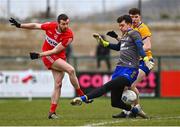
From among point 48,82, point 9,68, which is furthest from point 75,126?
point 9,68

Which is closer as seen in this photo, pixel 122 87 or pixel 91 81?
pixel 122 87

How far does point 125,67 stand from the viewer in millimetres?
11984

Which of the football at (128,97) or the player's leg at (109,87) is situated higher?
the player's leg at (109,87)

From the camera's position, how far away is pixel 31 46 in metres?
34.0

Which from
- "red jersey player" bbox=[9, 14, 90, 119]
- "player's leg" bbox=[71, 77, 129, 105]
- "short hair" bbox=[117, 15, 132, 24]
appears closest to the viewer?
"player's leg" bbox=[71, 77, 129, 105]

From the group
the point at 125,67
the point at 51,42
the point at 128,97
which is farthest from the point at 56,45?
the point at 128,97

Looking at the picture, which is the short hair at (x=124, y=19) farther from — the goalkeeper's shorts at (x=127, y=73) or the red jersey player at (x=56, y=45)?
the red jersey player at (x=56, y=45)

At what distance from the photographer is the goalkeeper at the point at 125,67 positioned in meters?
11.8

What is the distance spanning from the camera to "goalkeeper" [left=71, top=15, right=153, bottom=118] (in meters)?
11.8

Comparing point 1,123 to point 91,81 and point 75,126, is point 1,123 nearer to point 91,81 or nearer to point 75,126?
point 75,126

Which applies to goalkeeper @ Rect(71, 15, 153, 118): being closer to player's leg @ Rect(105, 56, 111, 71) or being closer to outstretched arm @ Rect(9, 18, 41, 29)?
outstretched arm @ Rect(9, 18, 41, 29)

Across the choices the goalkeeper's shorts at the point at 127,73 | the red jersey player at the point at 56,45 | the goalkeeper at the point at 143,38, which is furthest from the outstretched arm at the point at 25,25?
the goalkeeper's shorts at the point at 127,73

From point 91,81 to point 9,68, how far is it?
4.08 meters

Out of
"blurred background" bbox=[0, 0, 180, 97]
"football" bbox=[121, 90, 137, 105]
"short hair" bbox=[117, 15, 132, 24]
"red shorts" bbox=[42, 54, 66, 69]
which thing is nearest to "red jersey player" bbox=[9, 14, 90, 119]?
"red shorts" bbox=[42, 54, 66, 69]
